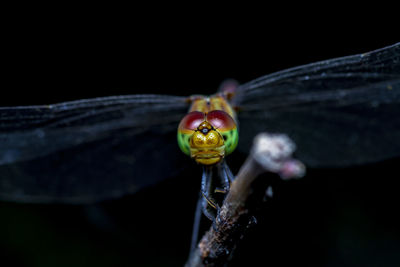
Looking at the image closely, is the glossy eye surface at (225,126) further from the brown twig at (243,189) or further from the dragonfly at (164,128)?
the brown twig at (243,189)

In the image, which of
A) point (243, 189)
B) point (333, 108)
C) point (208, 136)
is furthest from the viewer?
point (333, 108)

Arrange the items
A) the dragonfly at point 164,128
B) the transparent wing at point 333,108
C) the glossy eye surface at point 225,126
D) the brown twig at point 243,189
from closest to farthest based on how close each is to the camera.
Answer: the brown twig at point 243,189 → the glossy eye surface at point 225,126 → the transparent wing at point 333,108 → the dragonfly at point 164,128

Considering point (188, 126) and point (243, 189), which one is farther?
point (188, 126)

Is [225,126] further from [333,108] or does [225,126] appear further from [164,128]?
[333,108]

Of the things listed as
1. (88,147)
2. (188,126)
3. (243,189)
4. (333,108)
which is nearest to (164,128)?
(88,147)

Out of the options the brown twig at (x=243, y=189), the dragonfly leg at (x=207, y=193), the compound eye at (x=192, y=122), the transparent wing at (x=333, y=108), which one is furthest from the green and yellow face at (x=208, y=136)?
the transparent wing at (x=333, y=108)

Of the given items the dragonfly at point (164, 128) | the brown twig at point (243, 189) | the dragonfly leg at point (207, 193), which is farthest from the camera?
the dragonfly at point (164, 128)
